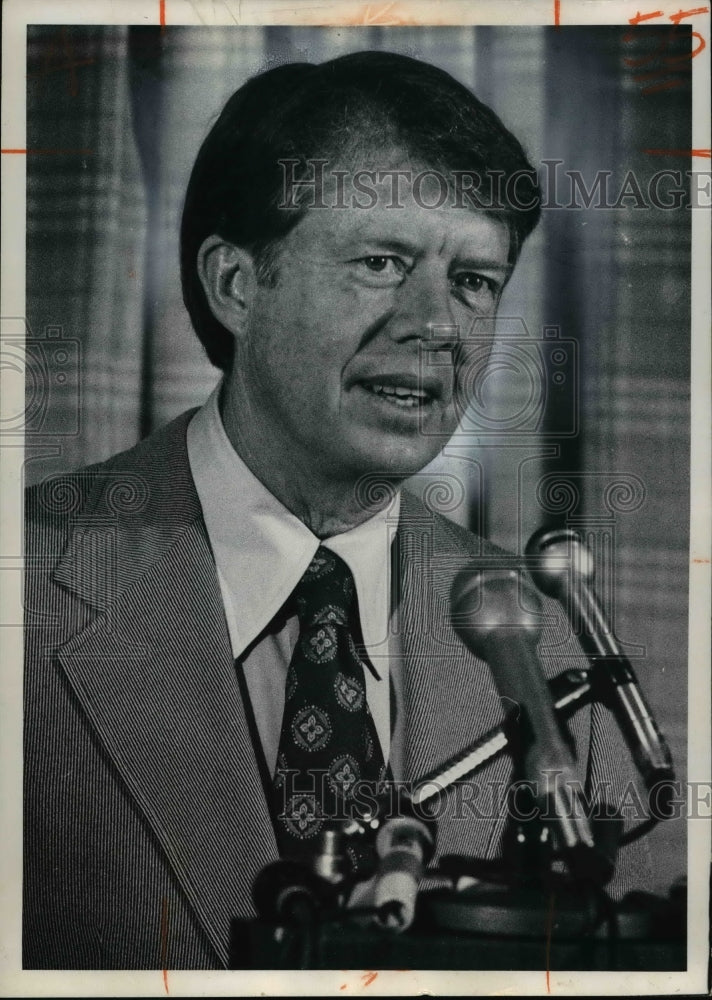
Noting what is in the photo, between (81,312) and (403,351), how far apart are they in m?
0.68

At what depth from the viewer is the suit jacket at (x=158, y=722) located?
5.90ft

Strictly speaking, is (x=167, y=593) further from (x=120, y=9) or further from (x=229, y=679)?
(x=120, y=9)

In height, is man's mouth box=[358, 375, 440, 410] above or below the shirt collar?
above

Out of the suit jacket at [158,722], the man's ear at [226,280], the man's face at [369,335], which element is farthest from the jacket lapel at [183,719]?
the man's ear at [226,280]

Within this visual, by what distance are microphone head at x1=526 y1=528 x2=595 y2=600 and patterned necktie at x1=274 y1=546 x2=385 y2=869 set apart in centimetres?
40

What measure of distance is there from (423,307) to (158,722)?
3.30 feet

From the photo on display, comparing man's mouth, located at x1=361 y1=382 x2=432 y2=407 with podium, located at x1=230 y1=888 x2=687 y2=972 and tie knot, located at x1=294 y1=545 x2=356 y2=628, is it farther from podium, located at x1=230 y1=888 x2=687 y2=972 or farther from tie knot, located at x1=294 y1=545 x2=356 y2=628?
podium, located at x1=230 y1=888 x2=687 y2=972

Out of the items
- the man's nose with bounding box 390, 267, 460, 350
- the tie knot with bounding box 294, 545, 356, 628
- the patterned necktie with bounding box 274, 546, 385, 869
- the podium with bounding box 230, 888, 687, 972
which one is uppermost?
the man's nose with bounding box 390, 267, 460, 350

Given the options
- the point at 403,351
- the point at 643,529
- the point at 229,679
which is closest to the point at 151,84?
the point at 403,351

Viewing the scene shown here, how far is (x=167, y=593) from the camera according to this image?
1.82 m

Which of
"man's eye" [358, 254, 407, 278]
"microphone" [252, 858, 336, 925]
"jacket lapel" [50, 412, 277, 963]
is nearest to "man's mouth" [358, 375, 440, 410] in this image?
"man's eye" [358, 254, 407, 278]

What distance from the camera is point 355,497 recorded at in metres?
1.85

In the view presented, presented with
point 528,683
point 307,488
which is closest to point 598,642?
point 528,683

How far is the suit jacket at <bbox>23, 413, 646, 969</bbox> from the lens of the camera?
70.9 inches
